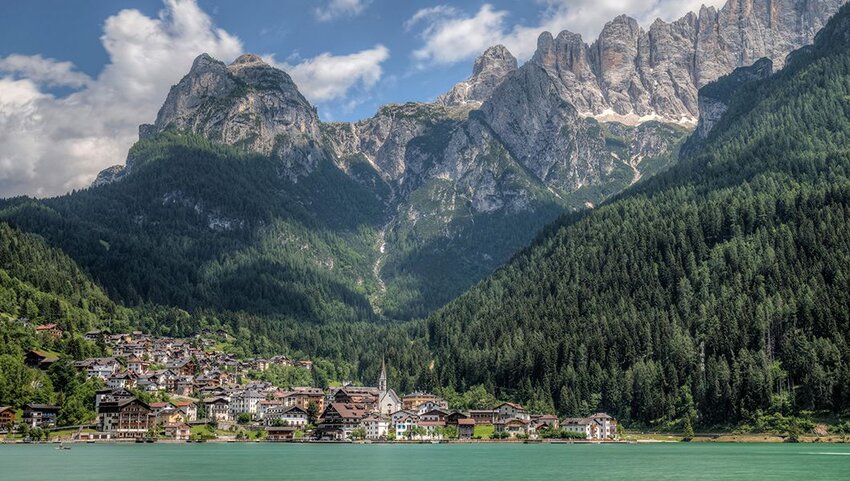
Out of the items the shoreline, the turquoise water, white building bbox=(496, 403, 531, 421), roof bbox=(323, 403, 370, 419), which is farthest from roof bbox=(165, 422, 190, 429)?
white building bbox=(496, 403, 531, 421)

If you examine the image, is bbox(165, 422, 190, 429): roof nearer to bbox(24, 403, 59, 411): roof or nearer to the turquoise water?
bbox(24, 403, 59, 411): roof

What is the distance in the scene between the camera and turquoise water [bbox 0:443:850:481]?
93.8 metres

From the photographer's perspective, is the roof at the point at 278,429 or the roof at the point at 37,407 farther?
the roof at the point at 278,429

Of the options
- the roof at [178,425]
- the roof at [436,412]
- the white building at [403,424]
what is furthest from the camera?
the roof at [436,412]

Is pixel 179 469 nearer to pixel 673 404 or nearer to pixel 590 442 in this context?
pixel 590 442

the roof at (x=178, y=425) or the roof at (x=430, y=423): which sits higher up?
the roof at (x=178, y=425)

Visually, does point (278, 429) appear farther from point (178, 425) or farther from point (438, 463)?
point (438, 463)

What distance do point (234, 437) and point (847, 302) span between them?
394 feet

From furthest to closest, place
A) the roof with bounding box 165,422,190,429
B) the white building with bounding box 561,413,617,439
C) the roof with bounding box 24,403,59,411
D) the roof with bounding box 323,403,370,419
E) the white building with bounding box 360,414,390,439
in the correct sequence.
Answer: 1. the roof with bounding box 323,403,370,419
2. the white building with bounding box 360,414,390,439
3. the roof with bounding box 165,422,190,429
4. the white building with bounding box 561,413,617,439
5. the roof with bounding box 24,403,59,411

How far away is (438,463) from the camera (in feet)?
379

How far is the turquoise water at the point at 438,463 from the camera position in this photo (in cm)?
9381

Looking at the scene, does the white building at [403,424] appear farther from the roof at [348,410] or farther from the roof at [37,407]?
the roof at [37,407]

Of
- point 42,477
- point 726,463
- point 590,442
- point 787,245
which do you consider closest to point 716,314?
point 787,245

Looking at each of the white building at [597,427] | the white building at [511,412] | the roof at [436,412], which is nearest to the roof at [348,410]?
the roof at [436,412]
